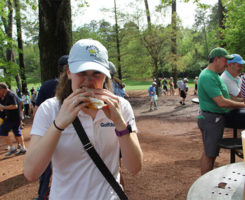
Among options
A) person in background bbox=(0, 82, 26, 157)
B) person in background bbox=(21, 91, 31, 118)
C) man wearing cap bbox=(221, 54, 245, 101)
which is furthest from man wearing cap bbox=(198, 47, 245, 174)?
person in background bbox=(21, 91, 31, 118)

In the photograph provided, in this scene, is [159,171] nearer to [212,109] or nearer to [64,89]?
[212,109]

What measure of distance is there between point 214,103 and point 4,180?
4.60 m

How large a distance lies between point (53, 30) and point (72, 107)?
421 centimetres

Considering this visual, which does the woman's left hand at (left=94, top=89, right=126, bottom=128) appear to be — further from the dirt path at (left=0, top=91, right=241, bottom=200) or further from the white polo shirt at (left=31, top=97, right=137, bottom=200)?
the dirt path at (left=0, top=91, right=241, bottom=200)

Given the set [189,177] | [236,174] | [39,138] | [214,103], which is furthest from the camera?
[189,177]

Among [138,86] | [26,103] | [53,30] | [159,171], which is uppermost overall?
[53,30]

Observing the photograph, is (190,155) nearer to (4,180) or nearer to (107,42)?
(4,180)

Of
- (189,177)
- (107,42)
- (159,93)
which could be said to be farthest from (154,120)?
(107,42)

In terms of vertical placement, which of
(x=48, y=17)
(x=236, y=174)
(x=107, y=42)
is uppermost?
(x=107, y=42)

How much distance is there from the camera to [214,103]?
3668 mm

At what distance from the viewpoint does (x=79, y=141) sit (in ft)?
5.07

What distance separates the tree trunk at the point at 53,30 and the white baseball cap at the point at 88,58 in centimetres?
382

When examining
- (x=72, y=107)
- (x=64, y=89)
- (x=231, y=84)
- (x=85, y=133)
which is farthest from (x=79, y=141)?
(x=231, y=84)

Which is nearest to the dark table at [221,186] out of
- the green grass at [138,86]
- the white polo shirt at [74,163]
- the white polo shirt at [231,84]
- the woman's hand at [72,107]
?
the white polo shirt at [74,163]
